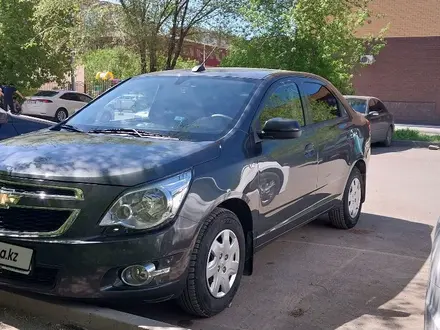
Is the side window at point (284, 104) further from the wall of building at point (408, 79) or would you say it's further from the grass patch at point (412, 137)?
the wall of building at point (408, 79)

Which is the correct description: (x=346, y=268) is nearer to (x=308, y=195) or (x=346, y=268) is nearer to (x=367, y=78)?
(x=308, y=195)

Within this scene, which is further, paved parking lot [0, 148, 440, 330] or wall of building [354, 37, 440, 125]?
wall of building [354, 37, 440, 125]

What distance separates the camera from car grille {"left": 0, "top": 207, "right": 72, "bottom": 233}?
3.46 metres

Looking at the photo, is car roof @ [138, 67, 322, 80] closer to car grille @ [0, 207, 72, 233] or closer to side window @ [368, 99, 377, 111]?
car grille @ [0, 207, 72, 233]

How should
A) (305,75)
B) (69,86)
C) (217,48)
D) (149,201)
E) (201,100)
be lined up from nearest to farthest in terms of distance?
1. (149,201)
2. (201,100)
3. (305,75)
4. (217,48)
5. (69,86)

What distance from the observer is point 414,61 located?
1111 inches

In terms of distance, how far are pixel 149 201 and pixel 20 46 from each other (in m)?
22.9

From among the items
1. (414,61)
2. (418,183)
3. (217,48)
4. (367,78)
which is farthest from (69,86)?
(418,183)

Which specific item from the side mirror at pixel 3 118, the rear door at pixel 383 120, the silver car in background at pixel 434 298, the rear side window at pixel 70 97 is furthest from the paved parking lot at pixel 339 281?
the rear side window at pixel 70 97

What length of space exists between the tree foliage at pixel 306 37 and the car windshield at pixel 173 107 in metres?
11.7

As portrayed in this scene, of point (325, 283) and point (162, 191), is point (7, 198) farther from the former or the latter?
point (325, 283)

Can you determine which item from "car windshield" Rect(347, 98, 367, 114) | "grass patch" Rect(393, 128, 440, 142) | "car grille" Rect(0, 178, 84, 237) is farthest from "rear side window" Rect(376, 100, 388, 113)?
"car grille" Rect(0, 178, 84, 237)

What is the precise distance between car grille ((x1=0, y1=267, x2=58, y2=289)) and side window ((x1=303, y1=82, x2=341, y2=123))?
300 cm

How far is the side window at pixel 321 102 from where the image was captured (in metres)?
→ 5.61
